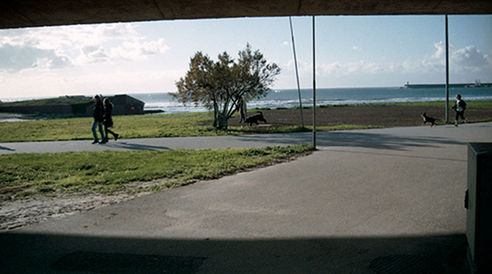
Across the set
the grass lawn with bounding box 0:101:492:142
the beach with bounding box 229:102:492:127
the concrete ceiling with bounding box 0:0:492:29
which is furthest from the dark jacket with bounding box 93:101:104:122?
the beach with bounding box 229:102:492:127

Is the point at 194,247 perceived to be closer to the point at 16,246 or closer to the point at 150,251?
the point at 150,251

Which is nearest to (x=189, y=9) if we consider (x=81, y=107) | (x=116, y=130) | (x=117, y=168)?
(x=117, y=168)

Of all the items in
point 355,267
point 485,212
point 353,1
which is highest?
point 353,1

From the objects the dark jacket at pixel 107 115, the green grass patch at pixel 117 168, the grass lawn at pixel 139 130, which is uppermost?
the dark jacket at pixel 107 115

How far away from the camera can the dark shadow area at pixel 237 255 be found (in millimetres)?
4008

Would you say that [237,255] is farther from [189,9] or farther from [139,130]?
[139,130]

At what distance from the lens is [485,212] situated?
3572mm

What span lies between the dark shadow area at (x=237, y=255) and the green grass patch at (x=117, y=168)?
117 inches

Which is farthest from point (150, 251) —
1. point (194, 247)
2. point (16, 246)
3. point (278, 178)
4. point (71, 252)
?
point (278, 178)

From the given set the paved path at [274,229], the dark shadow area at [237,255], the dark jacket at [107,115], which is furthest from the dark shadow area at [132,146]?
the dark shadow area at [237,255]

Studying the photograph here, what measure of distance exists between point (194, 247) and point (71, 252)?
1424 mm

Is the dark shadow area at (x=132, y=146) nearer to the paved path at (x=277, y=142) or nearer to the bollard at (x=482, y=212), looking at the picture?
the paved path at (x=277, y=142)

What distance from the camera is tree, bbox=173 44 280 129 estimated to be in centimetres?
2023

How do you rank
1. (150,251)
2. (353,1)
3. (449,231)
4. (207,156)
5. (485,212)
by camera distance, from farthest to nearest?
(207,156) < (353,1) < (449,231) < (150,251) < (485,212)
